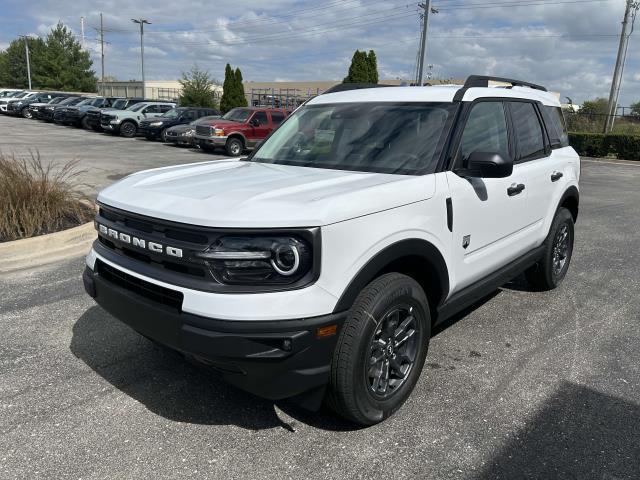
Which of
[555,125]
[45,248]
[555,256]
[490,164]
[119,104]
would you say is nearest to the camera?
[490,164]

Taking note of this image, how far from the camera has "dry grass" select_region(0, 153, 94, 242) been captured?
6020 millimetres

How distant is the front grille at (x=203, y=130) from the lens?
1843 cm

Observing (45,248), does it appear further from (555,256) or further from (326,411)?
(555,256)

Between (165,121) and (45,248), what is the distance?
17.7 m

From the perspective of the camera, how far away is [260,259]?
2393mm

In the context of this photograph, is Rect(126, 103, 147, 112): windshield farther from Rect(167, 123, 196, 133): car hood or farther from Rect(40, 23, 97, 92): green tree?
Rect(40, 23, 97, 92): green tree

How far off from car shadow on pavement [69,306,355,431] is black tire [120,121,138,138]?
22055 mm

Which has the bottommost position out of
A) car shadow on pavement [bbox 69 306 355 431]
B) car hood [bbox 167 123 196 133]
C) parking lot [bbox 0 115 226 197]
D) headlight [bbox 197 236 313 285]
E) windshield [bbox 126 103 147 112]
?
car shadow on pavement [bbox 69 306 355 431]

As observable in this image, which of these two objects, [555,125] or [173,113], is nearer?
[555,125]

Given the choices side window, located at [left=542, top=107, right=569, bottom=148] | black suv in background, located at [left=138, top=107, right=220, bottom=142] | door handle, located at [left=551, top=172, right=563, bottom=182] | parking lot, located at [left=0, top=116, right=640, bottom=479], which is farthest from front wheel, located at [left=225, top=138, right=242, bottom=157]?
door handle, located at [left=551, top=172, right=563, bottom=182]

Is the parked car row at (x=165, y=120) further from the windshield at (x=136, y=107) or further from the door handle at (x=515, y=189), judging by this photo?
the door handle at (x=515, y=189)

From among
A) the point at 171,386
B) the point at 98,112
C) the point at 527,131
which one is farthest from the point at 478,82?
the point at 98,112

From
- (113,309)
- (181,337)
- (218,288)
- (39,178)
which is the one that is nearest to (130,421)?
(113,309)

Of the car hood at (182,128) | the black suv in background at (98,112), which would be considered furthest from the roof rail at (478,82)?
the black suv in background at (98,112)
